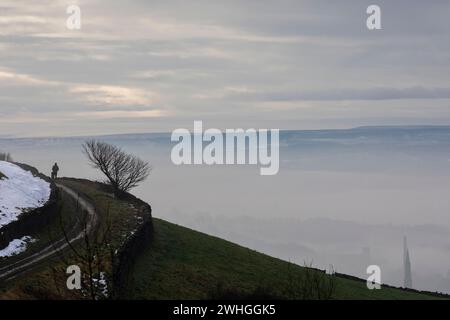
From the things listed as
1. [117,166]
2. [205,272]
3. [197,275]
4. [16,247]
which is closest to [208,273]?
[205,272]

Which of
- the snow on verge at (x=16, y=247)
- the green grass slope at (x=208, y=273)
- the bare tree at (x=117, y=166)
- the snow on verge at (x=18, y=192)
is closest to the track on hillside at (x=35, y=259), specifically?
the snow on verge at (x=16, y=247)

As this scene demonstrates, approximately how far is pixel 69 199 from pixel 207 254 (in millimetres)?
17112

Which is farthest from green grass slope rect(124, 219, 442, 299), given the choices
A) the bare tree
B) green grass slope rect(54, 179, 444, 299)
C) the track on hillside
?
the bare tree

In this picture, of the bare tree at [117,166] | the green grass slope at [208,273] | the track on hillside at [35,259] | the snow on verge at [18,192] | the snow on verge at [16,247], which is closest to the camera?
the track on hillside at [35,259]

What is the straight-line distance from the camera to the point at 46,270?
1468 inches

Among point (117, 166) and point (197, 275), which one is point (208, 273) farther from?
point (117, 166)

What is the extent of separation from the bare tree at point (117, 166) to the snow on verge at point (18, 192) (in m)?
10.3

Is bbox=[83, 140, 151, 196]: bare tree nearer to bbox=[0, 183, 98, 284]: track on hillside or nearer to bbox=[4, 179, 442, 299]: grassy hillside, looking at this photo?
bbox=[4, 179, 442, 299]: grassy hillside

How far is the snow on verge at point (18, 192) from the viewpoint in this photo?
45.8 meters

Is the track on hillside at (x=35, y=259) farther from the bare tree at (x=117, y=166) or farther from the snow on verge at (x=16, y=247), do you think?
the bare tree at (x=117, y=166)

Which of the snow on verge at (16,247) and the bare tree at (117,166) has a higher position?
the bare tree at (117,166)

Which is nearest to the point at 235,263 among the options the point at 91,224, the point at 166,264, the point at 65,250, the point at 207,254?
the point at 207,254
